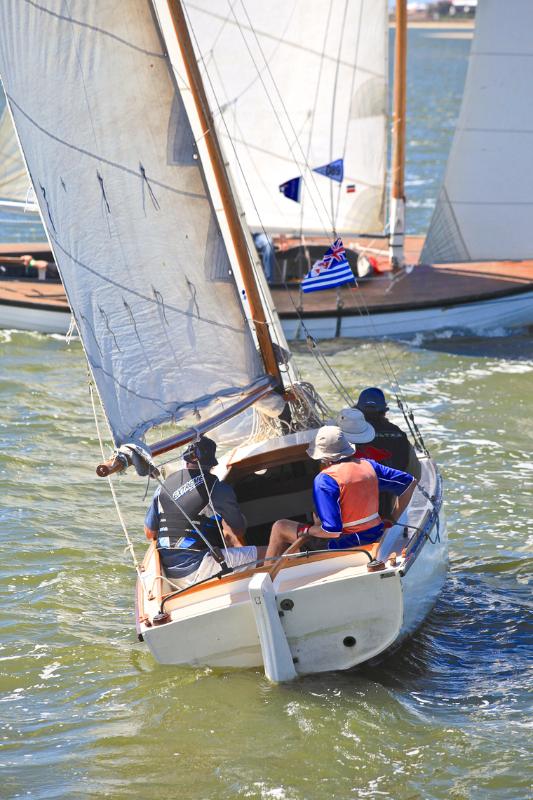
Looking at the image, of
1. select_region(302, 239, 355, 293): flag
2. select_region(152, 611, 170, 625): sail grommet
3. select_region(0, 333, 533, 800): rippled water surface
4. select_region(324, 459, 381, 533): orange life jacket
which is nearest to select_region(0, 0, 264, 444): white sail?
select_region(152, 611, 170, 625): sail grommet

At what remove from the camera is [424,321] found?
1703 cm

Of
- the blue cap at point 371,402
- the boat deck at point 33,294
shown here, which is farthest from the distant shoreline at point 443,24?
the blue cap at point 371,402

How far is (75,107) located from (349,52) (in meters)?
9.26

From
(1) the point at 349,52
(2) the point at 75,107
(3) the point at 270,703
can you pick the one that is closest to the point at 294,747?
(3) the point at 270,703

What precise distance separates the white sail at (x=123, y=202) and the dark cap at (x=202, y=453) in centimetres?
37

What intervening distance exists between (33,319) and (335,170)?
457cm

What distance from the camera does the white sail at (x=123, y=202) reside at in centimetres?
815

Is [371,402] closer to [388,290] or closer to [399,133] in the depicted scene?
[388,290]

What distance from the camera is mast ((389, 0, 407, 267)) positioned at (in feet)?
55.0

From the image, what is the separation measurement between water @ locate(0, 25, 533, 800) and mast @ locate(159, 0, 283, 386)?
2161 millimetres

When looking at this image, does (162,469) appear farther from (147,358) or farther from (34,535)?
(34,535)

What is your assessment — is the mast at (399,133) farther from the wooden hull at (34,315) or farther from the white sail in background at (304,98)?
the wooden hull at (34,315)

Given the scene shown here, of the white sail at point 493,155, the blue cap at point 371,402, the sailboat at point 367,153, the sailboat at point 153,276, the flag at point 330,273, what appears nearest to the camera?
the sailboat at point 153,276

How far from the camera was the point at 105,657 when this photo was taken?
8578 millimetres
